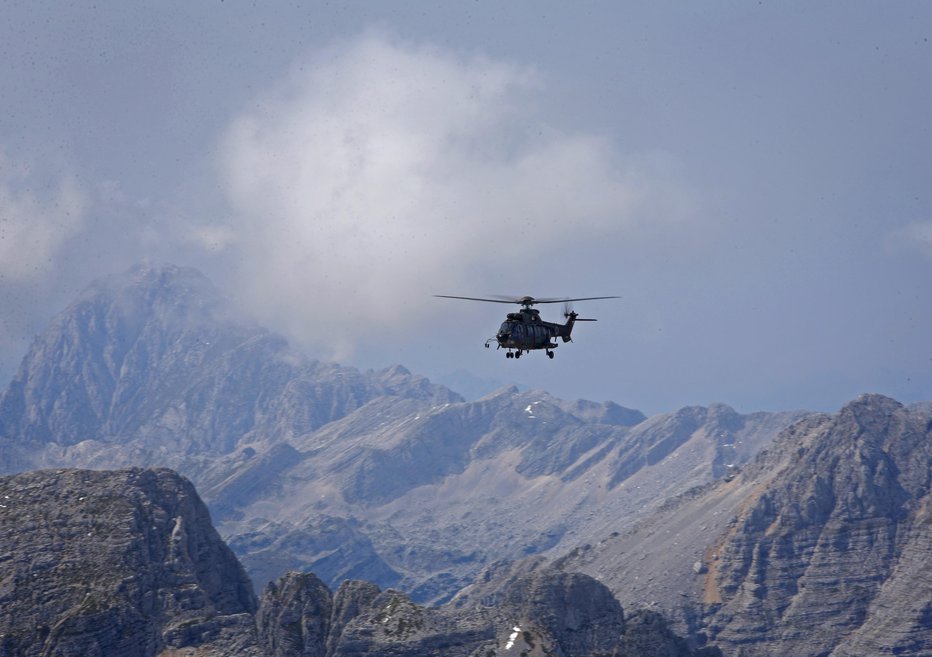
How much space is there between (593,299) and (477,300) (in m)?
17.1

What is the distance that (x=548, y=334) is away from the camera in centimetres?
19062

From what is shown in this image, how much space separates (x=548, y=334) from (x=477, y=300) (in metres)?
23.5

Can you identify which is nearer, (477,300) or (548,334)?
(477,300)

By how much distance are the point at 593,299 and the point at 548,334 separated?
88.4 ft

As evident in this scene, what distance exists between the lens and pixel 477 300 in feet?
560

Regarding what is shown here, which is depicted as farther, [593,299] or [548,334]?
[548,334]
